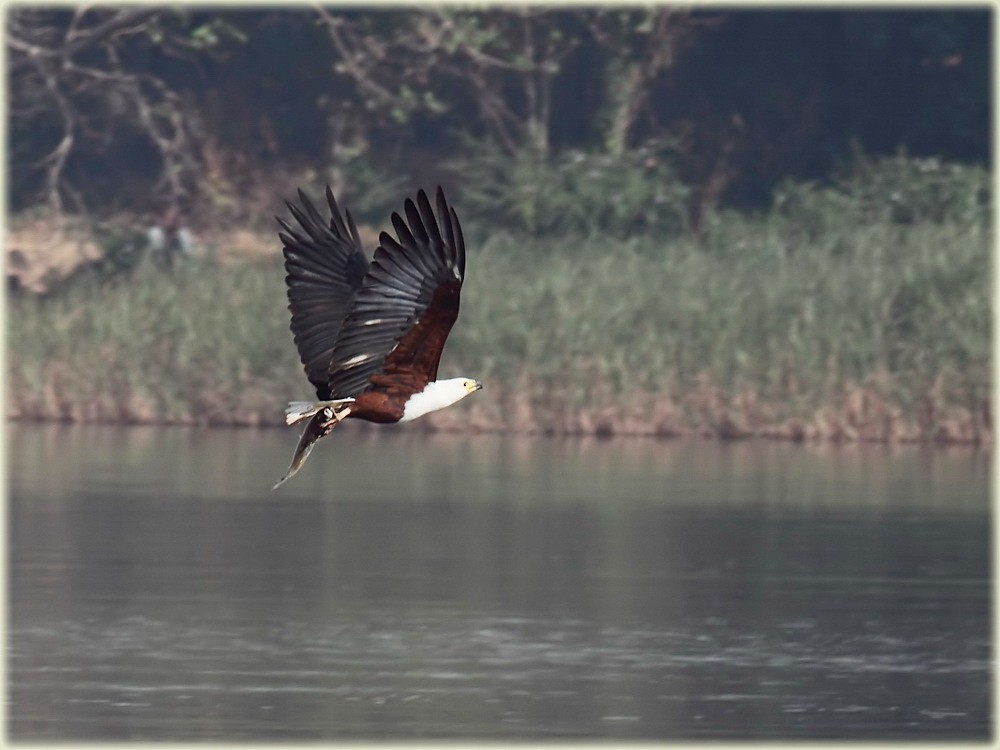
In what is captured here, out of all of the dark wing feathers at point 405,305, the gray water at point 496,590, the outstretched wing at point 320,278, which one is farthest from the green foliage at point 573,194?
the dark wing feathers at point 405,305

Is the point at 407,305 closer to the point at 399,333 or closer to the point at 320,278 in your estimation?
the point at 399,333

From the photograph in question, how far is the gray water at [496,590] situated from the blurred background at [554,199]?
73 centimetres

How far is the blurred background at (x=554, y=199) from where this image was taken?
21.3 m

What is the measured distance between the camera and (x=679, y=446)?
68.5ft

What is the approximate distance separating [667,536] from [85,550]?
11.3 ft

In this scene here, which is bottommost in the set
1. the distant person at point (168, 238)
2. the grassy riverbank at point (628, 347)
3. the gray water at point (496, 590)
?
the gray water at point (496, 590)

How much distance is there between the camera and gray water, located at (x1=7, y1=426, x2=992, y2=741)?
10.0 m

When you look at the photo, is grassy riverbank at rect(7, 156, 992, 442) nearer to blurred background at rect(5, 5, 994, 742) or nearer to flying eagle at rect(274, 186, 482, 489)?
blurred background at rect(5, 5, 994, 742)

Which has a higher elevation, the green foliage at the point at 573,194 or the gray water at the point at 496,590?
the green foliage at the point at 573,194

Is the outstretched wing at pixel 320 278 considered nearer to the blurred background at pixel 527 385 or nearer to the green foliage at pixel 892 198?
the blurred background at pixel 527 385

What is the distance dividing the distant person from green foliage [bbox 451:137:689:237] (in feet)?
10.0

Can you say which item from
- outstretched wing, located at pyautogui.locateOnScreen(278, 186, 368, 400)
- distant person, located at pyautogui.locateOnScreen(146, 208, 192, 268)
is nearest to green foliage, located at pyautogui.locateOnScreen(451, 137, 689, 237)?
distant person, located at pyautogui.locateOnScreen(146, 208, 192, 268)

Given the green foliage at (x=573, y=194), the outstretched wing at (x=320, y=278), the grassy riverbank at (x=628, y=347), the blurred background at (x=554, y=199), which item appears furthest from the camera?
the green foliage at (x=573, y=194)

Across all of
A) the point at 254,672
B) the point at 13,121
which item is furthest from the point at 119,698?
the point at 13,121
